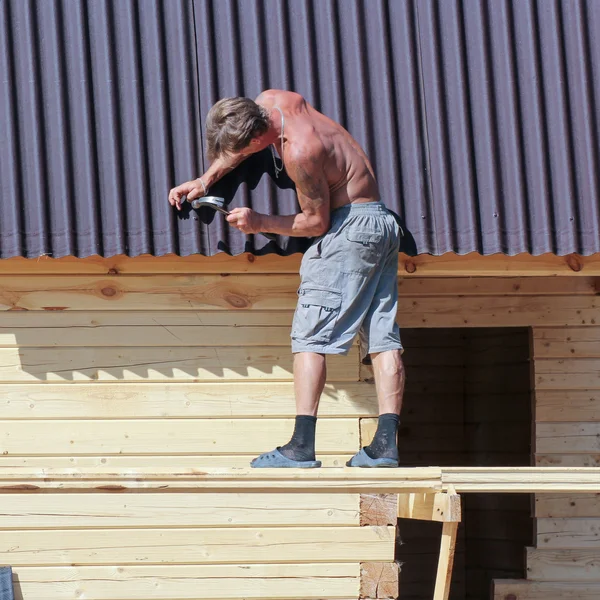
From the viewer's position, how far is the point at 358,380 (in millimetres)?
5469

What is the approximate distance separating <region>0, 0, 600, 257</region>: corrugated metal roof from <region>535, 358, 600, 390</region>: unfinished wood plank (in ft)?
5.90

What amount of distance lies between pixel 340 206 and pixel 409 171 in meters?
0.62

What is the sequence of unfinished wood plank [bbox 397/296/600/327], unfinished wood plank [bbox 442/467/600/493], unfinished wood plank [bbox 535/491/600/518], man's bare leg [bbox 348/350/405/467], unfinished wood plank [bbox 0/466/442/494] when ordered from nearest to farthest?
unfinished wood plank [bbox 0/466/442/494], unfinished wood plank [bbox 442/467/600/493], man's bare leg [bbox 348/350/405/467], unfinished wood plank [bbox 397/296/600/327], unfinished wood plank [bbox 535/491/600/518]

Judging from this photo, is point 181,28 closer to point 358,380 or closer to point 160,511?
point 358,380

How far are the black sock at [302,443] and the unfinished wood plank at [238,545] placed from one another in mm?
931

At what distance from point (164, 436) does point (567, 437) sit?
313 cm

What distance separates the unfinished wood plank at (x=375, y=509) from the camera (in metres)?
5.41

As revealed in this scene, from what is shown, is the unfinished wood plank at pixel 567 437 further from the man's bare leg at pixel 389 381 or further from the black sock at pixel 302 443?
the black sock at pixel 302 443

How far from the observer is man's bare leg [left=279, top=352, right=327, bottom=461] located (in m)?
4.67

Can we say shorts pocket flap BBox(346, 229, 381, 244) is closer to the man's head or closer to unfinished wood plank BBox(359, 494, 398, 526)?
the man's head

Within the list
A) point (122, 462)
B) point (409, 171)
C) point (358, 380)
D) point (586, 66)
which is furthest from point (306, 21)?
point (122, 462)

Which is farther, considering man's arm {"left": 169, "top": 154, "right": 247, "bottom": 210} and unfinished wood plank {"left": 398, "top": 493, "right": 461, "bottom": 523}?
man's arm {"left": 169, "top": 154, "right": 247, "bottom": 210}

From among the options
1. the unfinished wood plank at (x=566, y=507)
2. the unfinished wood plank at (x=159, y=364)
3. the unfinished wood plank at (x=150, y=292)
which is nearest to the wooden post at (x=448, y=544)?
the unfinished wood plank at (x=159, y=364)

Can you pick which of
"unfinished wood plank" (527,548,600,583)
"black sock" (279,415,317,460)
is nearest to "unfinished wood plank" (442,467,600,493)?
"black sock" (279,415,317,460)
